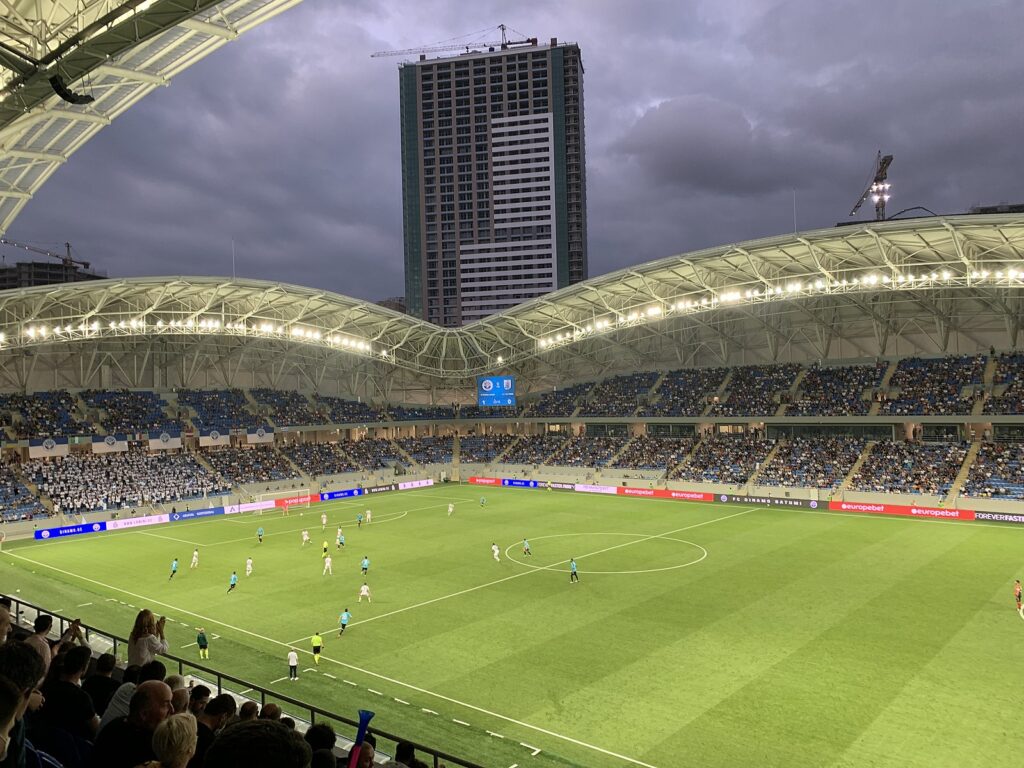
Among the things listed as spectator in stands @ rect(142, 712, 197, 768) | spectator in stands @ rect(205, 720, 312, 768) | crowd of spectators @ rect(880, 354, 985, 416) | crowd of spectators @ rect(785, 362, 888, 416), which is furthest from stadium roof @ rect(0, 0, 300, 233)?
crowd of spectators @ rect(785, 362, 888, 416)

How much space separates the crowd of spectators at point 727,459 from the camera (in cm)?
6053

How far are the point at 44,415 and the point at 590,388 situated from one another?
171 feet

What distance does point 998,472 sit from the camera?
160 feet

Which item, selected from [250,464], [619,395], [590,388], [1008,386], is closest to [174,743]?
[1008,386]

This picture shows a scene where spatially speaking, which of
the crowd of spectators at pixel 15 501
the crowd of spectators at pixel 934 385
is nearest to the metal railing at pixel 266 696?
the crowd of spectators at pixel 15 501

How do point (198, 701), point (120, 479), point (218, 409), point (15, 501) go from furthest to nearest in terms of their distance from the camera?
1. point (218, 409)
2. point (120, 479)
3. point (15, 501)
4. point (198, 701)

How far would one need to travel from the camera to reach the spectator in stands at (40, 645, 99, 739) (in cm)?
557

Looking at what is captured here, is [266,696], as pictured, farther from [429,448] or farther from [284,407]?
[429,448]

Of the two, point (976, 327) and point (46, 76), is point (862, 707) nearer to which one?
point (46, 76)

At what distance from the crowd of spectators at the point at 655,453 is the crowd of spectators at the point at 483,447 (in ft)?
53.3

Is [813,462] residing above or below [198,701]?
below

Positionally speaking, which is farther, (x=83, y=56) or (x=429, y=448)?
(x=429, y=448)

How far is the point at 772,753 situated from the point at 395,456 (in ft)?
220

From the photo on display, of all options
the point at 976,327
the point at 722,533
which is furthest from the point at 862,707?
the point at 976,327
